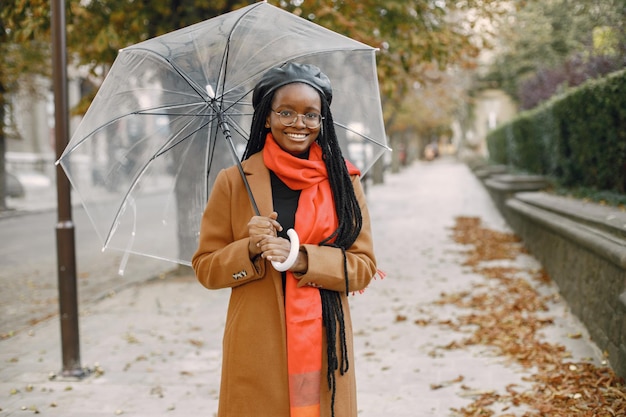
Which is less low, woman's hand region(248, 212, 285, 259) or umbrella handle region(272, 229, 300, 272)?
woman's hand region(248, 212, 285, 259)

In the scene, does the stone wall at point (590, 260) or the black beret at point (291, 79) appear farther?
the stone wall at point (590, 260)

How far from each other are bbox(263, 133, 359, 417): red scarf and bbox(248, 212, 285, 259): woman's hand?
12cm

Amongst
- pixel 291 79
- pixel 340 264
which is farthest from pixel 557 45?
pixel 340 264

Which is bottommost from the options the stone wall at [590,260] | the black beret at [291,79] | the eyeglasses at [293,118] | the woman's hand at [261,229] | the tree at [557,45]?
the stone wall at [590,260]

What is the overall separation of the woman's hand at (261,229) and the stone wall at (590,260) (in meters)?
2.86

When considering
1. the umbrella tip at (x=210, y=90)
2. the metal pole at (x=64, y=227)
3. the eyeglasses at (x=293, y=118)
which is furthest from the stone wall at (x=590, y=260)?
the metal pole at (x=64, y=227)

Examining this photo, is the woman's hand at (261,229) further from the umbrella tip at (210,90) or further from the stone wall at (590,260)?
the stone wall at (590,260)

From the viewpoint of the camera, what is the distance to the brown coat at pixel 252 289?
259 centimetres

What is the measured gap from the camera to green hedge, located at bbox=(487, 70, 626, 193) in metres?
7.66

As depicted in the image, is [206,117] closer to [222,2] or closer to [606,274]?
[606,274]

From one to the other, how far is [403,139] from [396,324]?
4569 centimetres

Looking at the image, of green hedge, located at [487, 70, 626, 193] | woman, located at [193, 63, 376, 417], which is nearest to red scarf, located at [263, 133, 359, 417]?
woman, located at [193, 63, 376, 417]

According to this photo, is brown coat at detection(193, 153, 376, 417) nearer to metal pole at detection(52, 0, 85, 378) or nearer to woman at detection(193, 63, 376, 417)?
woman at detection(193, 63, 376, 417)

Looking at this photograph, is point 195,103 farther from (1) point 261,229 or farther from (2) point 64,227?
(2) point 64,227
